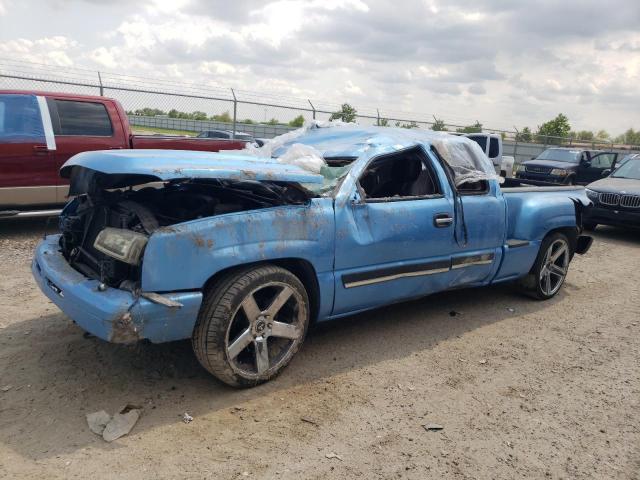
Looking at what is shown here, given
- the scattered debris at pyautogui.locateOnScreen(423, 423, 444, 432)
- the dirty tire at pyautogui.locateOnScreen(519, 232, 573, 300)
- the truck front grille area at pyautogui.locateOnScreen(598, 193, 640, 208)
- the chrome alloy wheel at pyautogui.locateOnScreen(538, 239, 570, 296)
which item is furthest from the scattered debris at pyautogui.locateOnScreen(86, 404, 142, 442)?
the truck front grille area at pyautogui.locateOnScreen(598, 193, 640, 208)

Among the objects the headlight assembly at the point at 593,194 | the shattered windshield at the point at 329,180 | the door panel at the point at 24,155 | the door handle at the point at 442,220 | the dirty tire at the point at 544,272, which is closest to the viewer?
the shattered windshield at the point at 329,180

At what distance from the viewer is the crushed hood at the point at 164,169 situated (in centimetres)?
299

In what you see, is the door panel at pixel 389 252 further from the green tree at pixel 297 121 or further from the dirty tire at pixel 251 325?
the green tree at pixel 297 121

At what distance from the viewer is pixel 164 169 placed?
2955 millimetres

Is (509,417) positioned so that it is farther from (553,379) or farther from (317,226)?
(317,226)

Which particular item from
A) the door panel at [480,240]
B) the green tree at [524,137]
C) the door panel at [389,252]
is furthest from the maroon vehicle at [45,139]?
the green tree at [524,137]

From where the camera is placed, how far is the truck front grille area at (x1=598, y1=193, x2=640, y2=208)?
9.36m

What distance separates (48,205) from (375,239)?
5166 millimetres

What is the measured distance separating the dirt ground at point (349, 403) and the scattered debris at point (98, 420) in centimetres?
4

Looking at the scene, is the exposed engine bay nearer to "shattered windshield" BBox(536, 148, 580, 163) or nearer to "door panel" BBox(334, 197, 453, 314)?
"door panel" BBox(334, 197, 453, 314)

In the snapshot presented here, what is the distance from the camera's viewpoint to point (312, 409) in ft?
10.5

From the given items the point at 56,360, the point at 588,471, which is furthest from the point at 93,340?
the point at 588,471

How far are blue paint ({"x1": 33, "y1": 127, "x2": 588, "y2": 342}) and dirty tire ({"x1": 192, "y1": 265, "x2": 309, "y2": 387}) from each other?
115 millimetres

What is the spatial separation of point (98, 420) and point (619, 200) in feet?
31.2
